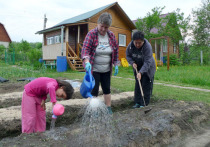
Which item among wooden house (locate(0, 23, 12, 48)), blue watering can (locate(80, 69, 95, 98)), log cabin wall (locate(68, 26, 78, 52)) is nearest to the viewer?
blue watering can (locate(80, 69, 95, 98))

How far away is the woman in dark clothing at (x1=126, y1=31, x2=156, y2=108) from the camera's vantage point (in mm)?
3572

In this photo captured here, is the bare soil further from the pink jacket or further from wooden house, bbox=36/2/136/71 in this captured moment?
wooden house, bbox=36/2/136/71

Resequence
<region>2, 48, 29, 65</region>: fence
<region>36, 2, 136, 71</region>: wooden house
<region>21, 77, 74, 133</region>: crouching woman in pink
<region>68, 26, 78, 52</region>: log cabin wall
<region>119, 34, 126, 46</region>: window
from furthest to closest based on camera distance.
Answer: <region>2, 48, 29, 65</region>: fence, <region>119, 34, 126, 46</region>: window, <region>68, 26, 78, 52</region>: log cabin wall, <region>36, 2, 136, 71</region>: wooden house, <region>21, 77, 74, 133</region>: crouching woman in pink

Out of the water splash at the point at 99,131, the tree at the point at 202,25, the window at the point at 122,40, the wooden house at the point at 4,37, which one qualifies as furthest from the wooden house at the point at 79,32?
the wooden house at the point at 4,37

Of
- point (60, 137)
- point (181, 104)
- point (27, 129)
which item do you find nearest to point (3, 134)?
point (27, 129)

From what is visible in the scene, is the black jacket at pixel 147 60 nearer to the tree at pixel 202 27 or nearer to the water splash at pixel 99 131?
the water splash at pixel 99 131

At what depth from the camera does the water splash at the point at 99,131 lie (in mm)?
2189

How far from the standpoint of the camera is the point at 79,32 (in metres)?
13.3

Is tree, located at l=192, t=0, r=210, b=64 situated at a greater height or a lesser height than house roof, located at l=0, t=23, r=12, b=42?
lesser

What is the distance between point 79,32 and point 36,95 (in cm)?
1111

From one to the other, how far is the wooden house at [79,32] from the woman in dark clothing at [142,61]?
29.1 ft

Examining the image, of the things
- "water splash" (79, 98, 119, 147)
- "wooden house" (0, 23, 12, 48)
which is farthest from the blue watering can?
"wooden house" (0, 23, 12, 48)

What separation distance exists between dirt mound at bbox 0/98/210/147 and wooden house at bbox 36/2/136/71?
31.9ft

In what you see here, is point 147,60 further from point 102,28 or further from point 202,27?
point 202,27
